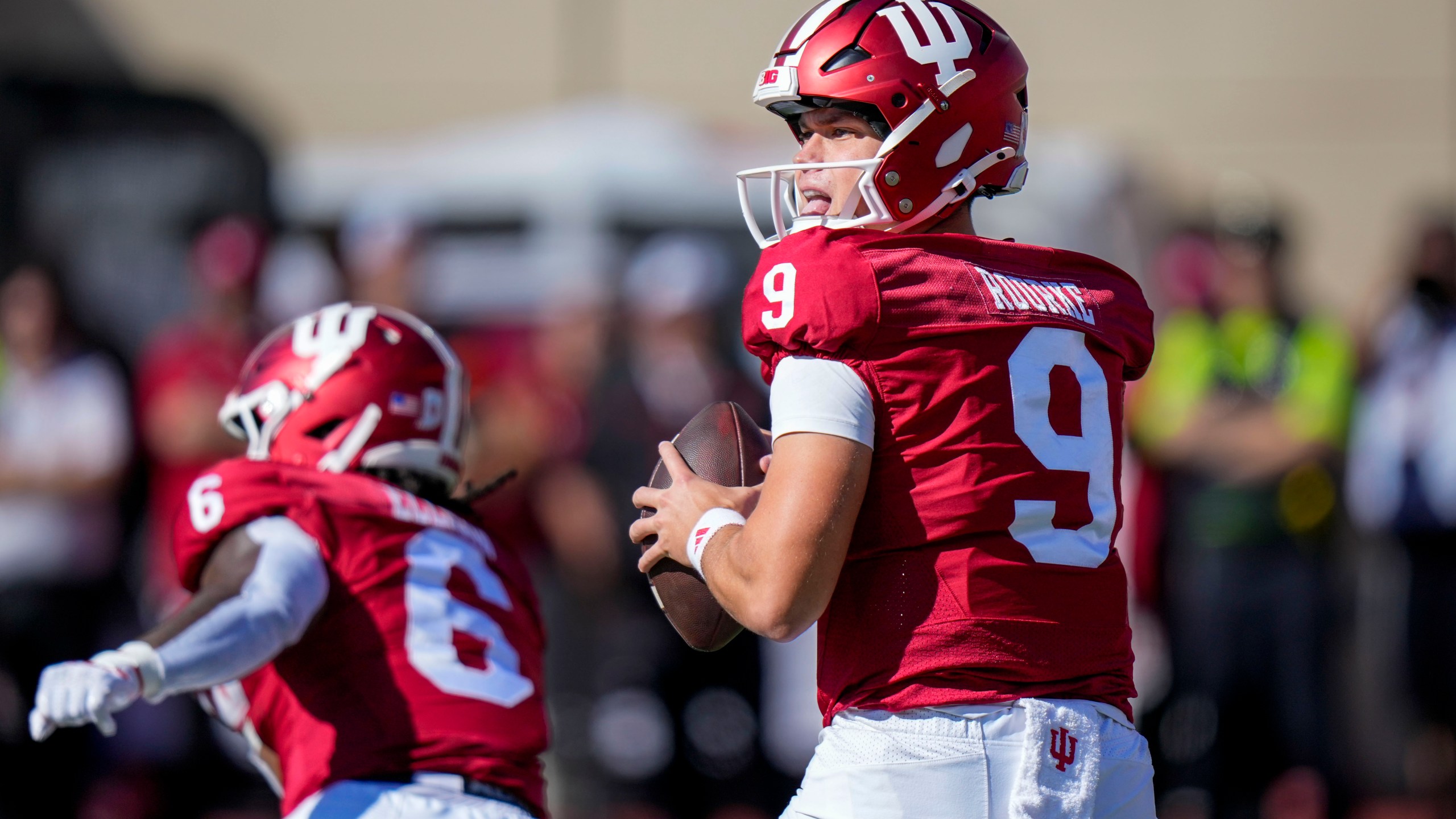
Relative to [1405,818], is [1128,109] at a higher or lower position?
higher

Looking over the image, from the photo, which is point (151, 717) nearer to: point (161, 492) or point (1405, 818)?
point (161, 492)

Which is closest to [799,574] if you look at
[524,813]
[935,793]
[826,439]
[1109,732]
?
[826,439]

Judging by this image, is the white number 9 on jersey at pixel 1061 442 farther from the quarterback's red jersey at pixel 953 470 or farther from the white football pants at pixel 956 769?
the white football pants at pixel 956 769

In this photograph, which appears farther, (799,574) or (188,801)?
(188,801)

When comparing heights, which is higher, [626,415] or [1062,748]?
[1062,748]

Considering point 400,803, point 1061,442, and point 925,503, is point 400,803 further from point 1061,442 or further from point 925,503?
point 1061,442

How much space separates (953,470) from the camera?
2504 mm

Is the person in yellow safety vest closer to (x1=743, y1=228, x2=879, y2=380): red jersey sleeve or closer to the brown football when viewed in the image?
the brown football

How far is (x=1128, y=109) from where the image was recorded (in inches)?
438

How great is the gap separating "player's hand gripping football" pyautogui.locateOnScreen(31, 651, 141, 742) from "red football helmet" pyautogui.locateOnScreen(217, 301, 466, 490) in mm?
810

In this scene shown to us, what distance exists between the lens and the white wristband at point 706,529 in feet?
8.49

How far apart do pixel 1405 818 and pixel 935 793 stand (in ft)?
19.7

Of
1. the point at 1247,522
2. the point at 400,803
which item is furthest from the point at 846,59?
the point at 1247,522

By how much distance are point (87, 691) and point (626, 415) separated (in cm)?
459
